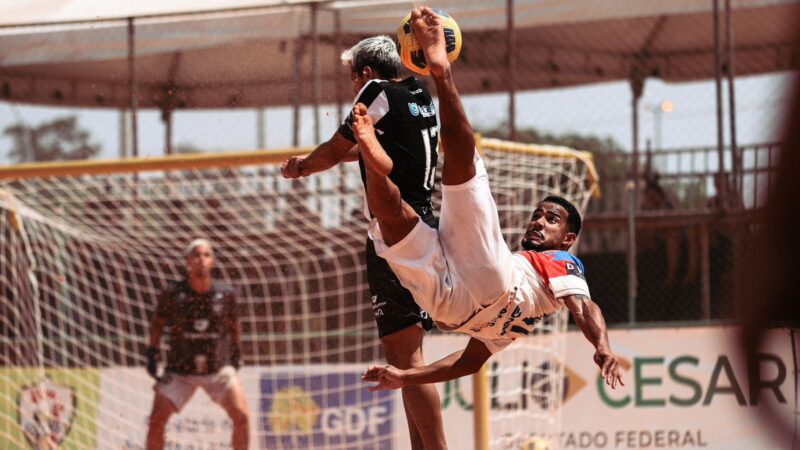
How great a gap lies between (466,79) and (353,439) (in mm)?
4775

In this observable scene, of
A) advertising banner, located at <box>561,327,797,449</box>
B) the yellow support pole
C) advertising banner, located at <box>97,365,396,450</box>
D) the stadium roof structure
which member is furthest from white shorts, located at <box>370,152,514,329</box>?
the stadium roof structure

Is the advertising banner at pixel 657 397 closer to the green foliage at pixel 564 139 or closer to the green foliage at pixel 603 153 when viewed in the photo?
the green foliage at pixel 603 153

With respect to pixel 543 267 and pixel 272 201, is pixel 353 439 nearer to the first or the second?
pixel 272 201

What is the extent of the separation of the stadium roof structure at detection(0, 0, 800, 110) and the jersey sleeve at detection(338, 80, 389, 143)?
21.0 ft

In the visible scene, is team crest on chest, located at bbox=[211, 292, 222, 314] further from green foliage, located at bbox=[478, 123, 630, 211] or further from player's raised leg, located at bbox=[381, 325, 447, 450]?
player's raised leg, located at bbox=[381, 325, 447, 450]

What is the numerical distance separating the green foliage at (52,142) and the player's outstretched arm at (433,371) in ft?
35.0

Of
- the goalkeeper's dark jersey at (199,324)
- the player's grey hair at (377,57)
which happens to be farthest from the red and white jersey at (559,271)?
the goalkeeper's dark jersey at (199,324)

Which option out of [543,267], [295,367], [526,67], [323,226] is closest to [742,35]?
[526,67]

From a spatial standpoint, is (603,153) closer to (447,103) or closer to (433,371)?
(433,371)

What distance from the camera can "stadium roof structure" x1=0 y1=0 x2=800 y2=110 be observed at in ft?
36.0

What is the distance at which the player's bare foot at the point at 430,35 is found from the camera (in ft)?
12.4

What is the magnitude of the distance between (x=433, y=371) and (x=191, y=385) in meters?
4.82

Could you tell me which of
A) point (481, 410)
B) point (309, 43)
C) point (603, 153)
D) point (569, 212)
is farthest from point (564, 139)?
point (569, 212)

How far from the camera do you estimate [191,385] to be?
28.7 ft
